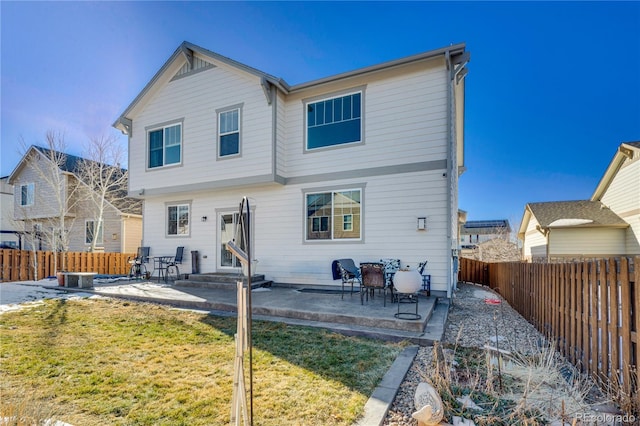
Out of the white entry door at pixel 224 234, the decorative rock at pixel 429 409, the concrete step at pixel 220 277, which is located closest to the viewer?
the decorative rock at pixel 429 409

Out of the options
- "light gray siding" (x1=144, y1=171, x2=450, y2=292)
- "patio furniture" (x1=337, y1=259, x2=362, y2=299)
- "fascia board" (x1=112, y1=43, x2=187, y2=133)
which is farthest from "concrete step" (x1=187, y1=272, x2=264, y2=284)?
"fascia board" (x1=112, y1=43, x2=187, y2=133)

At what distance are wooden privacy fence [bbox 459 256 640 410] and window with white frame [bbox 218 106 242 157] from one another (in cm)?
839

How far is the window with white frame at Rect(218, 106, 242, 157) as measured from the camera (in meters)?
9.73

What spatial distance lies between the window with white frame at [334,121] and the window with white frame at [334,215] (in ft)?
4.91

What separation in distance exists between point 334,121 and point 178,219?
654cm

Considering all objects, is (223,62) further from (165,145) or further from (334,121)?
(334,121)

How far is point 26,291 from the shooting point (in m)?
8.81

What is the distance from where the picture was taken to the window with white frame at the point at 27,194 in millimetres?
18878

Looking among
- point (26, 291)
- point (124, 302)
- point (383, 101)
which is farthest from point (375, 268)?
point (26, 291)

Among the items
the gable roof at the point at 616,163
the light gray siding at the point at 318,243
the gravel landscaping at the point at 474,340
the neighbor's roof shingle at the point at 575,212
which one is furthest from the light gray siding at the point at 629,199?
the light gray siding at the point at 318,243

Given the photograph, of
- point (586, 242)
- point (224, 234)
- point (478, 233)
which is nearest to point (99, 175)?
point (224, 234)

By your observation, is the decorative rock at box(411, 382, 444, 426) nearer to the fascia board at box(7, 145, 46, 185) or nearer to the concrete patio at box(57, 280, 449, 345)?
the concrete patio at box(57, 280, 449, 345)

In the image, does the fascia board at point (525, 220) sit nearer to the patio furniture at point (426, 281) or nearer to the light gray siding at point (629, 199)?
the light gray siding at point (629, 199)

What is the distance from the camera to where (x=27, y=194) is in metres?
19.1
